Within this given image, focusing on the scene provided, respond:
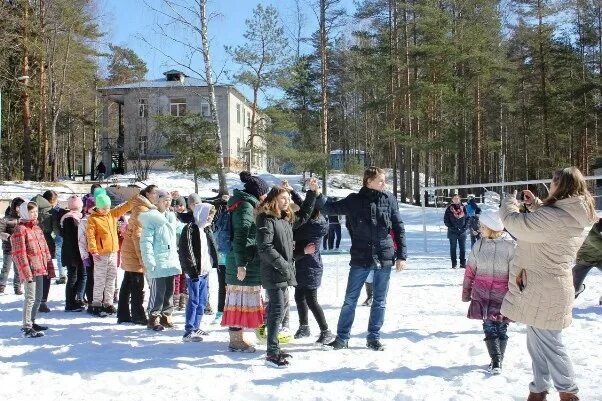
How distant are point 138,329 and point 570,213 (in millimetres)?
5262

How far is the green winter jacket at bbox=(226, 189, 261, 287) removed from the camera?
5.69m

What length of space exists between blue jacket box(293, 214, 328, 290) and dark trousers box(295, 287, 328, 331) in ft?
0.25

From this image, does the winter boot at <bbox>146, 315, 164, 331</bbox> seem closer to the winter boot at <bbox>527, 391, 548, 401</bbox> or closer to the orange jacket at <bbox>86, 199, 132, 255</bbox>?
the orange jacket at <bbox>86, 199, 132, 255</bbox>

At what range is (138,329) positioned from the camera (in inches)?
280

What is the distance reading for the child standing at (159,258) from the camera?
22.4 ft

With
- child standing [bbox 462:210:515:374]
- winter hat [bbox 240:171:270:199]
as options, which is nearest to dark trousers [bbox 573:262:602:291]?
child standing [bbox 462:210:515:374]

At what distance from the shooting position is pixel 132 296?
746 centimetres

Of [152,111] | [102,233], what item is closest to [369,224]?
[102,233]

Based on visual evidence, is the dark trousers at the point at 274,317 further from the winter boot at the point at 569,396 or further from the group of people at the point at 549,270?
the winter boot at the point at 569,396

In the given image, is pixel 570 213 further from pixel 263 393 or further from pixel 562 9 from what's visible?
pixel 562 9

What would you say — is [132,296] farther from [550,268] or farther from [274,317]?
[550,268]

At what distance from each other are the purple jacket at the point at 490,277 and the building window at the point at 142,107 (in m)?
41.6

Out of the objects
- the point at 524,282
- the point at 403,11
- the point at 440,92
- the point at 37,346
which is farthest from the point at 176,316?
the point at 403,11

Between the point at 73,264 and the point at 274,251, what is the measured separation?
429 centimetres
